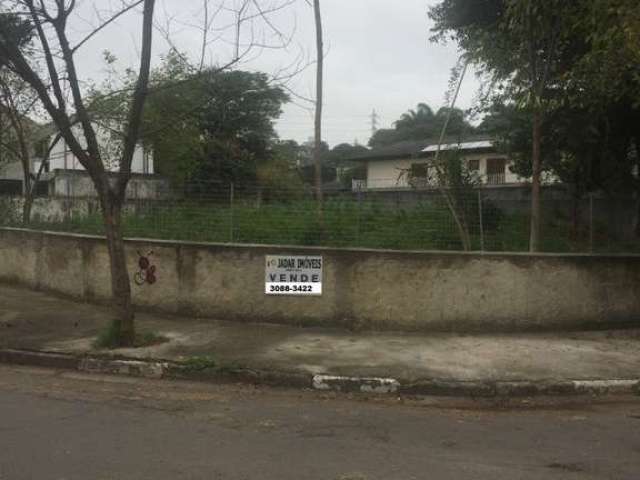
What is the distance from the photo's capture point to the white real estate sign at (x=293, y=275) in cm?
1003

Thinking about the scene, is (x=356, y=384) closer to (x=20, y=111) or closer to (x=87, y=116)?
(x=87, y=116)

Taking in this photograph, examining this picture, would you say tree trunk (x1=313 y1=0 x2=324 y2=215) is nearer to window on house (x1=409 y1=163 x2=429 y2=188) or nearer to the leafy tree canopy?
window on house (x1=409 y1=163 x2=429 y2=188)

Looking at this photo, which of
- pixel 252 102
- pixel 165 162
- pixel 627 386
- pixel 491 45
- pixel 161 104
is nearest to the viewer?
pixel 627 386

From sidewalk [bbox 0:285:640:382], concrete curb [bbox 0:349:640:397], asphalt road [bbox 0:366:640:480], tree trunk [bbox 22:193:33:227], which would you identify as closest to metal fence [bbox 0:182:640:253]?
sidewalk [bbox 0:285:640:382]

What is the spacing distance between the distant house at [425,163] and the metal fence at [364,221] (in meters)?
0.64

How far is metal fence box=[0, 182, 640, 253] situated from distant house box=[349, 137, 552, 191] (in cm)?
64

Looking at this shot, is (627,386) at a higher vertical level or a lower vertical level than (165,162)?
lower

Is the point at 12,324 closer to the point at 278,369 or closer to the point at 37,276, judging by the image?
the point at 37,276

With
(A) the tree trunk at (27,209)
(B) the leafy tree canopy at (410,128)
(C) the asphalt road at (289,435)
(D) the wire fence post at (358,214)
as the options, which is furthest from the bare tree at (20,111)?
(B) the leafy tree canopy at (410,128)

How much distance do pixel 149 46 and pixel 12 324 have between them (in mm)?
4521

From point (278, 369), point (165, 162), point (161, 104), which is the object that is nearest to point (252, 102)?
point (165, 162)

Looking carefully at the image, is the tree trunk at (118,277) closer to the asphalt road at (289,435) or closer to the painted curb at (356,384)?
the asphalt road at (289,435)

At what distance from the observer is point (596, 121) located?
13.1 m

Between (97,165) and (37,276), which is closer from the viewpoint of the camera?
(97,165)
